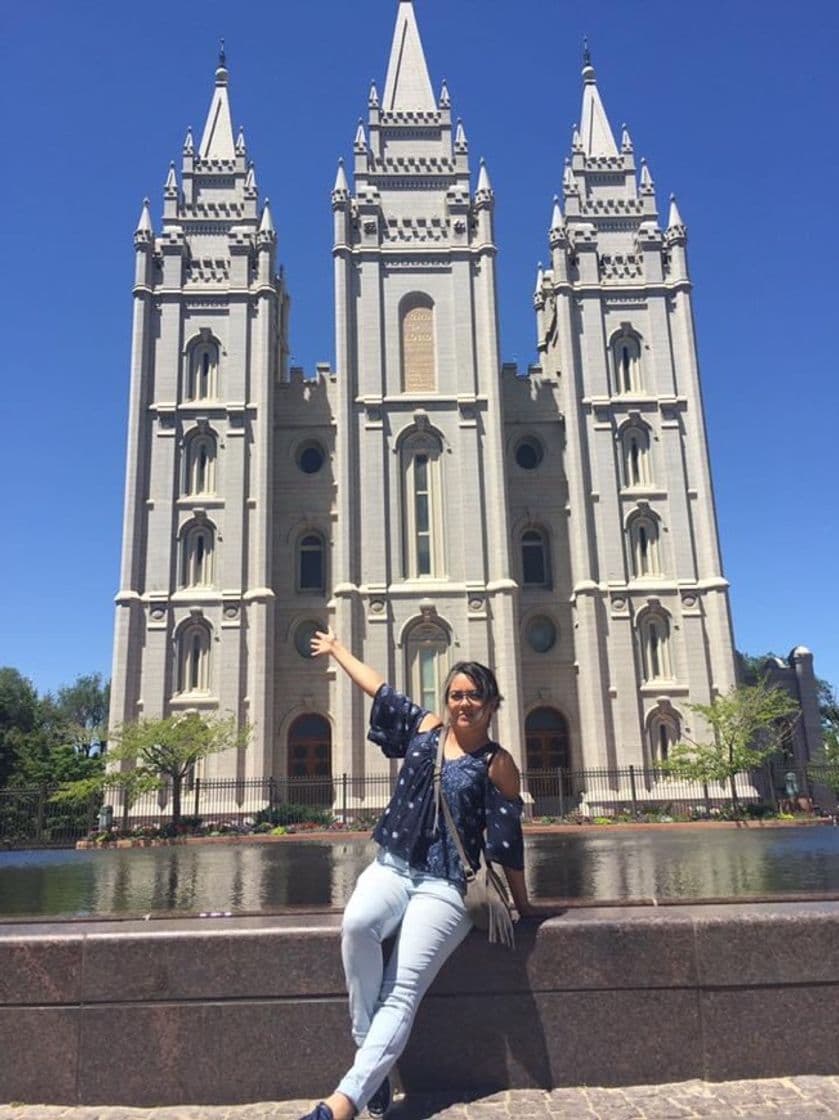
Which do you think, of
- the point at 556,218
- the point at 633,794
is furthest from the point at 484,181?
the point at 633,794

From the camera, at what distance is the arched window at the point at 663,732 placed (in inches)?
1330

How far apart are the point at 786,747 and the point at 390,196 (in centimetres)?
3029

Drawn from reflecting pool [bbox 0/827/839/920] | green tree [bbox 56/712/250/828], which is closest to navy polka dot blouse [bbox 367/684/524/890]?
reflecting pool [bbox 0/827/839/920]

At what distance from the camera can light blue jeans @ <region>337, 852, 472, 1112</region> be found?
360 cm

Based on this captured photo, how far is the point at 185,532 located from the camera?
35.2 metres

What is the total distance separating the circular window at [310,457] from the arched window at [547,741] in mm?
13788

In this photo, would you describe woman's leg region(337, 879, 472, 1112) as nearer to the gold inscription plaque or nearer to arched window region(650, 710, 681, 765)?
arched window region(650, 710, 681, 765)

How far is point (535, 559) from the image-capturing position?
3734 cm

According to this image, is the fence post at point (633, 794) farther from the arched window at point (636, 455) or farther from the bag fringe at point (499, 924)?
the bag fringe at point (499, 924)

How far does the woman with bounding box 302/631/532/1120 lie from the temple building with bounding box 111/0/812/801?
2876cm

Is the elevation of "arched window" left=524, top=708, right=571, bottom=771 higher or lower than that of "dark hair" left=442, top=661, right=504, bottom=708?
higher

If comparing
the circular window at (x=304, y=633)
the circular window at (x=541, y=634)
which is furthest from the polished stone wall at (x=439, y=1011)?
the circular window at (x=541, y=634)

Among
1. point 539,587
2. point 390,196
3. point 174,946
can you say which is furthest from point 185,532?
point 174,946

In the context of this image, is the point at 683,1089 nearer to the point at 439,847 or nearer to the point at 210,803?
the point at 439,847
